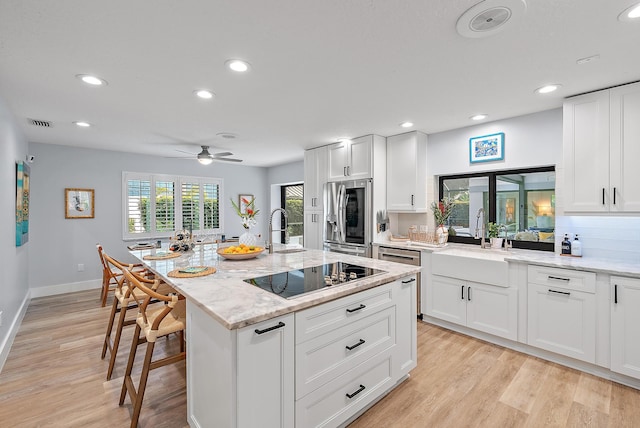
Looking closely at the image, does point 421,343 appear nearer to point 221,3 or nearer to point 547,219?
point 547,219

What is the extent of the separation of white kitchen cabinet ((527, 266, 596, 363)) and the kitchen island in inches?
52.4

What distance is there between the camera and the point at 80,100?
8.98 feet

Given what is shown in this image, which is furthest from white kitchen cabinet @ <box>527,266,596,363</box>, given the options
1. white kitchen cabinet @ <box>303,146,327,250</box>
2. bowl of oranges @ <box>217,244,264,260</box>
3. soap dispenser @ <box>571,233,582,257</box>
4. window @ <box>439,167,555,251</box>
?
white kitchen cabinet @ <box>303,146,327,250</box>

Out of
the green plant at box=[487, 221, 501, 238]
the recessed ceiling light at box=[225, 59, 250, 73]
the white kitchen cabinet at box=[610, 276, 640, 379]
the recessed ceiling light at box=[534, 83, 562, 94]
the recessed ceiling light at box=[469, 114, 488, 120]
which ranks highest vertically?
the recessed ceiling light at box=[469, 114, 488, 120]

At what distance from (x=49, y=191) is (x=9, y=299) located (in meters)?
2.35

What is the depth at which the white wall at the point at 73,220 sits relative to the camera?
15.1 ft

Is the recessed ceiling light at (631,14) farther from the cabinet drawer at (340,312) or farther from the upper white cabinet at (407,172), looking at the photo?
the upper white cabinet at (407,172)

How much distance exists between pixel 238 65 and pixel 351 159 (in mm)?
2487

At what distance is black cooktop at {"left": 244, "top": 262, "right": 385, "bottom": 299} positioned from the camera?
1744 mm

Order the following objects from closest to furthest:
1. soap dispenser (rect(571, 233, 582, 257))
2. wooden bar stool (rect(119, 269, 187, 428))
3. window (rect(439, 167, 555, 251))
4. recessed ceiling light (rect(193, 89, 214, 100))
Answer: wooden bar stool (rect(119, 269, 187, 428))
recessed ceiling light (rect(193, 89, 214, 100))
soap dispenser (rect(571, 233, 582, 257))
window (rect(439, 167, 555, 251))

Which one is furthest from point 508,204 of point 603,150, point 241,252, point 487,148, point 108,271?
point 108,271

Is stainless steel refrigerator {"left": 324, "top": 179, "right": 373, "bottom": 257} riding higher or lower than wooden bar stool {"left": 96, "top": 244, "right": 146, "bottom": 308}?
higher

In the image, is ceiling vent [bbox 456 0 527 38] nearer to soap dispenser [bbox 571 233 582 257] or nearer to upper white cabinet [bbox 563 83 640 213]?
upper white cabinet [bbox 563 83 640 213]

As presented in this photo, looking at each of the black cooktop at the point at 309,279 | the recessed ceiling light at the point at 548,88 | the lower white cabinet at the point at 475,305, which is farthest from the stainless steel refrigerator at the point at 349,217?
the recessed ceiling light at the point at 548,88
